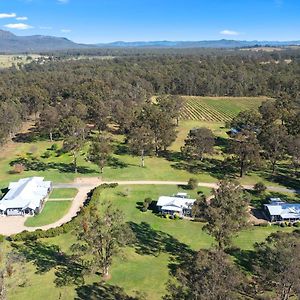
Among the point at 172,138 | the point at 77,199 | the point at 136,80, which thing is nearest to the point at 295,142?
the point at 172,138

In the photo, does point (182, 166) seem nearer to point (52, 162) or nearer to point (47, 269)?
point (52, 162)

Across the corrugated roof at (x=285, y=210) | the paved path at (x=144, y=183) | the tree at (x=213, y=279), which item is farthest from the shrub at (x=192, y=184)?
the tree at (x=213, y=279)

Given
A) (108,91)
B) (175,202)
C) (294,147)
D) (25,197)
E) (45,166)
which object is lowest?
(45,166)

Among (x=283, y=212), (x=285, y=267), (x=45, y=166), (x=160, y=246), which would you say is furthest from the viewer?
(x=45, y=166)

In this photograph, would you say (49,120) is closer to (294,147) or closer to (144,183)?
(144,183)

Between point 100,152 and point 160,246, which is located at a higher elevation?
point 100,152

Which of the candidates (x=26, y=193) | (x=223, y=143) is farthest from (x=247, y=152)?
(x=26, y=193)

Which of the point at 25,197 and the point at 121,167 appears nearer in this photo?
the point at 25,197
